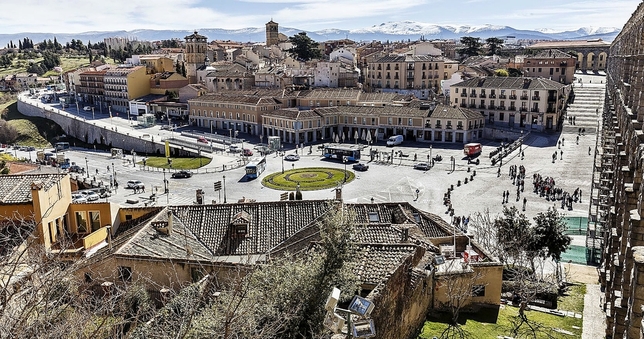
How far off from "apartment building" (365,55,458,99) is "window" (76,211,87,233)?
7177cm

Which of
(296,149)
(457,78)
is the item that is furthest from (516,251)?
(457,78)

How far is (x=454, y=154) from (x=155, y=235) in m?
44.2

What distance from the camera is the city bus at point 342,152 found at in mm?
56938

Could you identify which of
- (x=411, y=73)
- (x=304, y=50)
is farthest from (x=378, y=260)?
(x=304, y=50)

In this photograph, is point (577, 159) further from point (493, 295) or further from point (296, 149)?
point (493, 295)

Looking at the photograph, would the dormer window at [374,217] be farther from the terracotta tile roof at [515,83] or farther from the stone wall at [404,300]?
the terracotta tile roof at [515,83]

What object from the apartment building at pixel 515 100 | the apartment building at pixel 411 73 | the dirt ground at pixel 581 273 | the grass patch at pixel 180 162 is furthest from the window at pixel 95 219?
the apartment building at pixel 411 73

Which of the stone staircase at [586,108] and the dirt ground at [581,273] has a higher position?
the stone staircase at [586,108]

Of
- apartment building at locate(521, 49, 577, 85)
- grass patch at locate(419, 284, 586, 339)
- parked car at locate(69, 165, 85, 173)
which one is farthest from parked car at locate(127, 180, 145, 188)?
apartment building at locate(521, 49, 577, 85)

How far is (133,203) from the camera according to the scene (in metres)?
43.4

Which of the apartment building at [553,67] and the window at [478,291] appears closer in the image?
the window at [478,291]

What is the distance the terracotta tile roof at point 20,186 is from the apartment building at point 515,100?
59411mm

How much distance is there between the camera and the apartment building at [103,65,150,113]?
99.9m

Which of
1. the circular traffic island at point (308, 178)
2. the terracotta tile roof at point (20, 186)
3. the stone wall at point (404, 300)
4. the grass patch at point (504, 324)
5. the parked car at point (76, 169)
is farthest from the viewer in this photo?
the parked car at point (76, 169)
